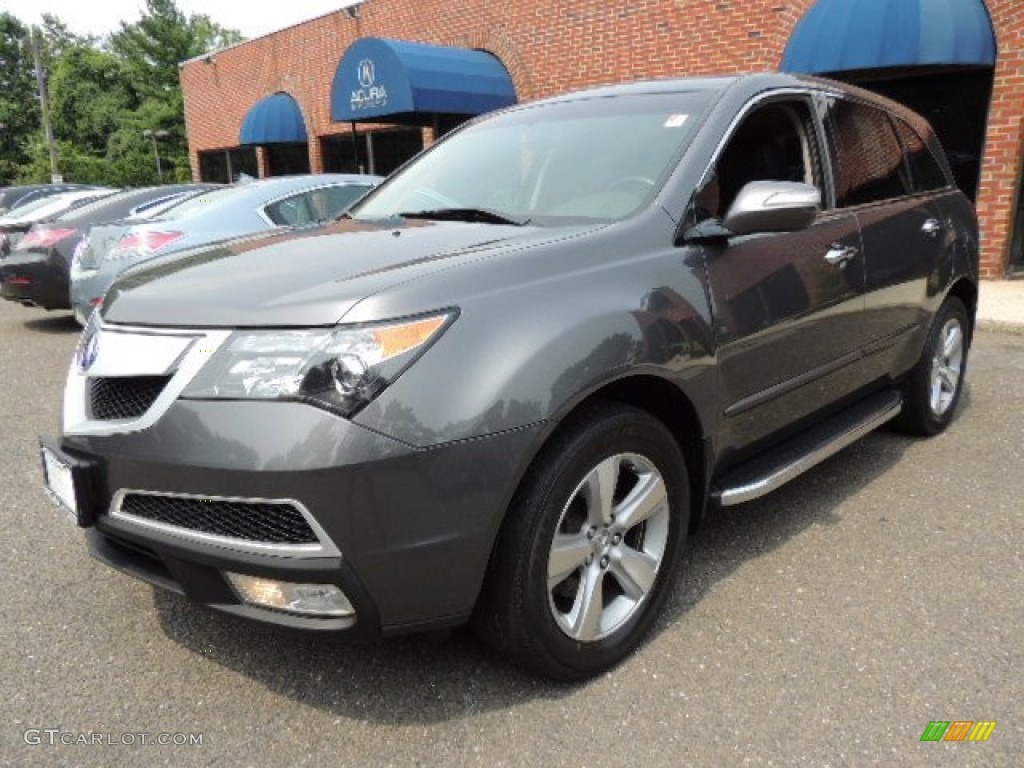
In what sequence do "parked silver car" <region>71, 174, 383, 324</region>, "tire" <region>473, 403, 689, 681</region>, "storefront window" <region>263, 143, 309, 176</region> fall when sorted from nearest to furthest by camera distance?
"tire" <region>473, 403, 689, 681</region> → "parked silver car" <region>71, 174, 383, 324</region> → "storefront window" <region>263, 143, 309, 176</region>

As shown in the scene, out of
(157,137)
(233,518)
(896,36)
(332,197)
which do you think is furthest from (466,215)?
(157,137)

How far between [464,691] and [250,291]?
1258mm

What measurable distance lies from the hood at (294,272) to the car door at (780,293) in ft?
2.00

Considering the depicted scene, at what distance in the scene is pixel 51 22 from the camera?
7088 centimetres

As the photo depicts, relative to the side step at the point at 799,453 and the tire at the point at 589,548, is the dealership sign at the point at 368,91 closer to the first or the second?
the side step at the point at 799,453

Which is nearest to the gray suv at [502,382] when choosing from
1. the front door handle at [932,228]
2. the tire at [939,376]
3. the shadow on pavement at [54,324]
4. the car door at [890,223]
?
the car door at [890,223]

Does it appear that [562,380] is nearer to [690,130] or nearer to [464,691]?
[464,691]

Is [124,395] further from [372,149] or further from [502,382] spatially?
[372,149]

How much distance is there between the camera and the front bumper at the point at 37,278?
26.5ft

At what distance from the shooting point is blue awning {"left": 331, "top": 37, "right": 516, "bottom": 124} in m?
12.3

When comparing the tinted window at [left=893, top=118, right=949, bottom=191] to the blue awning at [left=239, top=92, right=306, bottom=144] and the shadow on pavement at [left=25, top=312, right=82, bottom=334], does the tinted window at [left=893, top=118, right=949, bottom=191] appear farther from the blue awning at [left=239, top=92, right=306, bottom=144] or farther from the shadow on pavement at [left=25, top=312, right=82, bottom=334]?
the blue awning at [left=239, top=92, right=306, bottom=144]

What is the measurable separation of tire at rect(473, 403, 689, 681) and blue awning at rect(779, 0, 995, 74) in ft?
25.1

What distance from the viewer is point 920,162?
4.14 metres

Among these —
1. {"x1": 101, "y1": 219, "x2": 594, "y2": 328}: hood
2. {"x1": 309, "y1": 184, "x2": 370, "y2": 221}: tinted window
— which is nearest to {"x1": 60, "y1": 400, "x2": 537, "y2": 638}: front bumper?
{"x1": 101, "y1": 219, "x2": 594, "y2": 328}: hood
